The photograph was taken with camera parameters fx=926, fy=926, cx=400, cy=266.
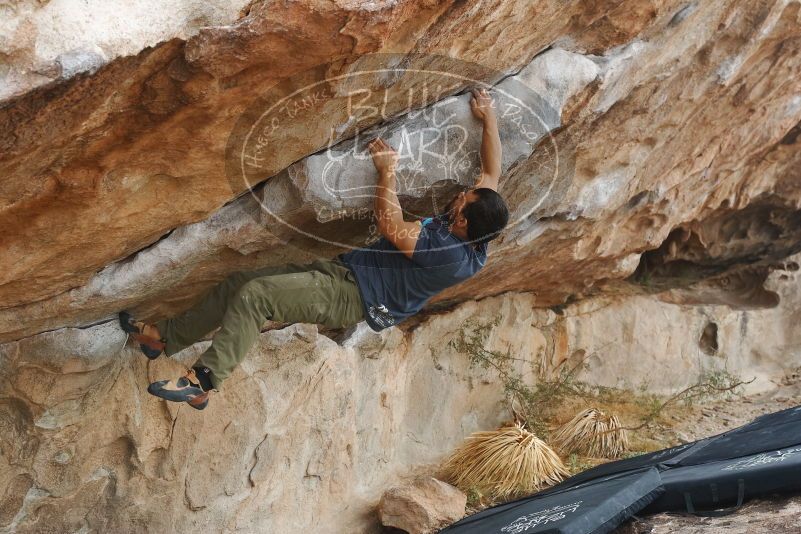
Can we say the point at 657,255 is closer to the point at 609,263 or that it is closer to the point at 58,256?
the point at 609,263

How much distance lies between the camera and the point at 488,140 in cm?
438

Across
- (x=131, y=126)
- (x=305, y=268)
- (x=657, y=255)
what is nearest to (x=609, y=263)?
(x=657, y=255)

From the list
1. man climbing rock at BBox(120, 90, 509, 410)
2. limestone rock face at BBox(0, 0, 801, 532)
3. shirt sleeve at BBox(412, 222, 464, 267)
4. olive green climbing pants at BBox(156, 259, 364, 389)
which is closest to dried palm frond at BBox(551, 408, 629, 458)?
limestone rock face at BBox(0, 0, 801, 532)

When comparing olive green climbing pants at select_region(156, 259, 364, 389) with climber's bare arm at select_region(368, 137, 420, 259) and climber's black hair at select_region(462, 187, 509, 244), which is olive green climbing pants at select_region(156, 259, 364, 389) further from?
climber's black hair at select_region(462, 187, 509, 244)

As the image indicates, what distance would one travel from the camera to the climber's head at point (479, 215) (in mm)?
4195

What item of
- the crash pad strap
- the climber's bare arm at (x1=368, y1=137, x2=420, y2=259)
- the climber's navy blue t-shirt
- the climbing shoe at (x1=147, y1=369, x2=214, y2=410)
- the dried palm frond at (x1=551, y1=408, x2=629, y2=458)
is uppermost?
the climber's bare arm at (x1=368, y1=137, x2=420, y2=259)

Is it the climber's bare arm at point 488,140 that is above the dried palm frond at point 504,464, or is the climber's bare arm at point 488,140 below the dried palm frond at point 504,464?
above

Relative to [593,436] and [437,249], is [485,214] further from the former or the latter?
[593,436]

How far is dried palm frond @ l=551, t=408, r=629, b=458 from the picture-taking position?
7.04 m

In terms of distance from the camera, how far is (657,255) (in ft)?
29.7

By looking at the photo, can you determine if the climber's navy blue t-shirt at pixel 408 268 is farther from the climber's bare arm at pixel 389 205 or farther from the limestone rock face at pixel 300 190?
the limestone rock face at pixel 300 190

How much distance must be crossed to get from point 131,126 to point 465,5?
1.38 m

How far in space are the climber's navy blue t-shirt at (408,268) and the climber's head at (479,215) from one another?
0.19 ft

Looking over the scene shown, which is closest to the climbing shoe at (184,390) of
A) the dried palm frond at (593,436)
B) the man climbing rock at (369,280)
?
the man climbing rock at (369,280)
